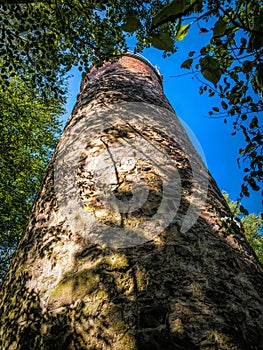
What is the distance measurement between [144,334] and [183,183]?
1004mm

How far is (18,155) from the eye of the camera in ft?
29.8

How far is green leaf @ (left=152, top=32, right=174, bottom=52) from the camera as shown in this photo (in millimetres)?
848

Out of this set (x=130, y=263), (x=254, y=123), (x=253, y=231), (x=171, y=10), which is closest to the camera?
(x=171, y=10)

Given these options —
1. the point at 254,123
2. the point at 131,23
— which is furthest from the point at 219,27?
the point at 254,123

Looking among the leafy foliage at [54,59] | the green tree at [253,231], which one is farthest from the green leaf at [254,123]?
the green tree at [253,231]

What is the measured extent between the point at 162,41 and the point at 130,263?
2.95 feet

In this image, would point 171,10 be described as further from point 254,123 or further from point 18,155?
point 18,155

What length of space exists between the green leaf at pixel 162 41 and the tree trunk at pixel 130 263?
840 mm

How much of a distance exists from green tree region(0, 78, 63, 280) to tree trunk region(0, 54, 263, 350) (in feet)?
21.4

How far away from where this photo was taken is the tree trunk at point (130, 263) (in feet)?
3.18

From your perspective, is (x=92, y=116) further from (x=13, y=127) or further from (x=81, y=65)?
(x=13, y=127)

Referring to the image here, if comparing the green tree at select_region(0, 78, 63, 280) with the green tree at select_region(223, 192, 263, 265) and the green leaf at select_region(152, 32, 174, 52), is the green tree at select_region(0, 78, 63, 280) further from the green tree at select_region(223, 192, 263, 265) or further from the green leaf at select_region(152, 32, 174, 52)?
the green tree at select_region(223, 192, 263, 265)

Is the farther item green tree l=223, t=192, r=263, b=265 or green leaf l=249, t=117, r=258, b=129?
green tree l=223, t=192, r=263, b=265

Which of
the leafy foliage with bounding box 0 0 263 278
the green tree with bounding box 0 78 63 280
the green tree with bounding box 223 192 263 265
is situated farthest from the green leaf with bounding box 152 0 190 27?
the green tree with bounding box 223 192 263 265
